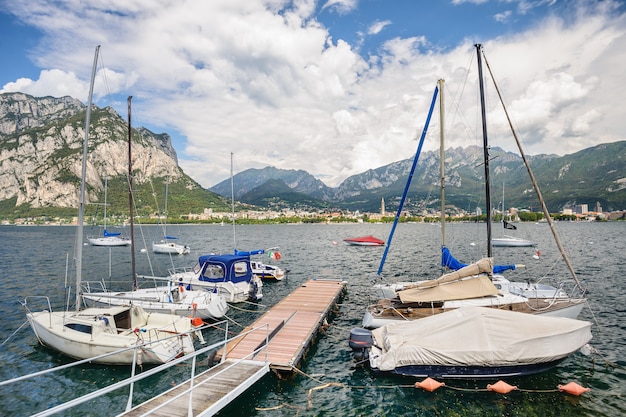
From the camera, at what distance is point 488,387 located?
1437 centimetres

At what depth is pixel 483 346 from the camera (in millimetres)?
14664

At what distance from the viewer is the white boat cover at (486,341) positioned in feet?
47.8

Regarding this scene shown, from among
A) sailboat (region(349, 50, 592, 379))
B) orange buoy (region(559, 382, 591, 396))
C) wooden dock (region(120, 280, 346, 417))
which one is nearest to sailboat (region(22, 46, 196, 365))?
wooden dock (region(120, 280, 346, 417))

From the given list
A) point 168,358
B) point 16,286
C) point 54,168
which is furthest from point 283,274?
point 54,168

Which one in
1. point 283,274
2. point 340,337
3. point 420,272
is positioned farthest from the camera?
point 420,272

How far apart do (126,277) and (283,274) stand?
2057 cm

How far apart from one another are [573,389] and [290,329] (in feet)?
44.5

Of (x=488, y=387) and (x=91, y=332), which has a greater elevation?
(x=91, y=332)

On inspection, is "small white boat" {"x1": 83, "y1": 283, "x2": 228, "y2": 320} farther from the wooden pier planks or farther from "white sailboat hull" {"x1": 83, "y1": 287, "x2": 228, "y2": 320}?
the wooden pier planks

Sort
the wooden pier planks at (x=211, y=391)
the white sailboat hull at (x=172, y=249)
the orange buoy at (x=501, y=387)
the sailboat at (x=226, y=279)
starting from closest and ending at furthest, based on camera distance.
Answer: the wooden pier planks at (x=211, y=391) → the orange buoy at (x=501, y=387) → the sailboat at (x=226, y=279) → the white sailboat hull at (x=172, y=249)

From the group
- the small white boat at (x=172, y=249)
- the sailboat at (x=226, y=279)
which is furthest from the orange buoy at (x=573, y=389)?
the small white boat at (x=172, y=249)

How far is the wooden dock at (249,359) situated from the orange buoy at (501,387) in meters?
8.55

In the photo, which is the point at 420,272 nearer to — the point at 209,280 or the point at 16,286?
the point at 209,280

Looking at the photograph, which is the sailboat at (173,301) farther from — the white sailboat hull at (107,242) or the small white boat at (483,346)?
the white sailboat hull at (107,242)
